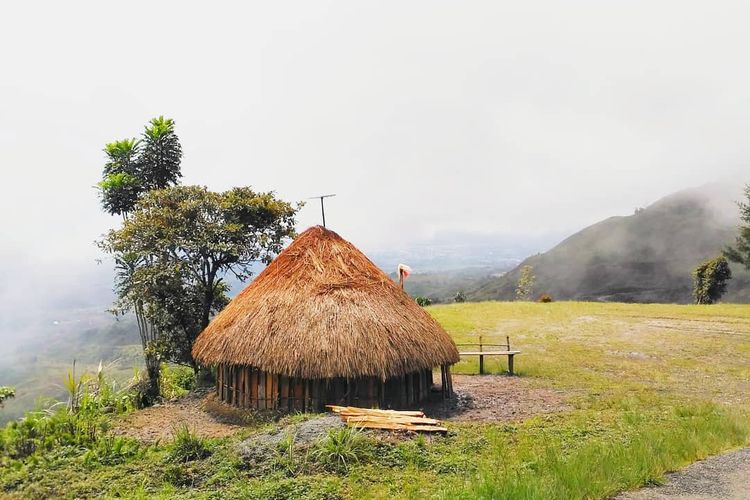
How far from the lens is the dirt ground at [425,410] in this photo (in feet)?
40.1

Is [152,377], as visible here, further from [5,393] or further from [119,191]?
[119,191]

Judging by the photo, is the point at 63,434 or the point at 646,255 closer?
the point at 63,434

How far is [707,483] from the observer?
7359 millimetres

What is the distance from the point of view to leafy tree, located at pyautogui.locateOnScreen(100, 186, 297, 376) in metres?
17.0

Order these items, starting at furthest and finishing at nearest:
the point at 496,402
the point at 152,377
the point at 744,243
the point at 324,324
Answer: the point at 744,243 < the point at 152,377 < the point at 496,402 < the point at 324,324

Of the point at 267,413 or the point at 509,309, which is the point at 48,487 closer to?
the point at 267,413

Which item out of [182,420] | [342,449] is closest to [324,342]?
[342,449]

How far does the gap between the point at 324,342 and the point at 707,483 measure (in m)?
7.66

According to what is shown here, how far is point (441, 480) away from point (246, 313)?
7.66 m

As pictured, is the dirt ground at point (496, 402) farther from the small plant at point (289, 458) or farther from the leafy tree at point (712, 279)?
the leafy tree at point (712, 279)

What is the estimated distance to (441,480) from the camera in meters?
7.69

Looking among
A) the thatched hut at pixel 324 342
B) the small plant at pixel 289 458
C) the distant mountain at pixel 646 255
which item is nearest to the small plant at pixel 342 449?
the small plant at pixel 289 458

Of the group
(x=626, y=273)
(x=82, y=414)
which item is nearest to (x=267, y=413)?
(x=82, y=414)

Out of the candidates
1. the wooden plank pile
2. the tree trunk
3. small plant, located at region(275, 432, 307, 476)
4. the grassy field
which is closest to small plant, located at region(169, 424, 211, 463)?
the grassy field
